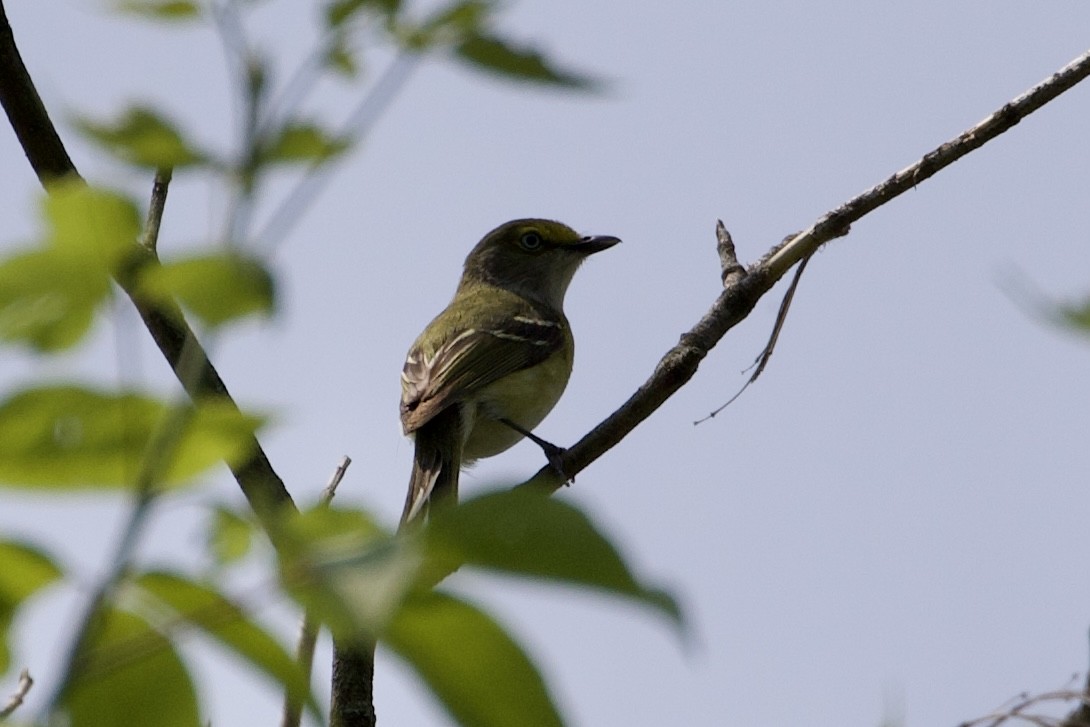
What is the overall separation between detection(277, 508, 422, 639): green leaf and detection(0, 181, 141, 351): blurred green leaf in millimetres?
194

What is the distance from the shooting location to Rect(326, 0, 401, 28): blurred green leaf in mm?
939

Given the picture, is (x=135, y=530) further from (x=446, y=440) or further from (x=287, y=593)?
(x=446, y=440)

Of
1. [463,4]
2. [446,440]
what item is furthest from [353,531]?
[446,440]

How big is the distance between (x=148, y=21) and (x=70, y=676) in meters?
0.54

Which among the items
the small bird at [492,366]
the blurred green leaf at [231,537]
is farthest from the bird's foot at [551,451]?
the blurred green leaf at [231,537]

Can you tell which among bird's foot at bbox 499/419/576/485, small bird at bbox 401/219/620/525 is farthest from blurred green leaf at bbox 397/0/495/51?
small bird at bbox 401/219/620/525

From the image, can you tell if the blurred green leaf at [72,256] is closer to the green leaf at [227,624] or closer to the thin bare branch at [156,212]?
the green leaf at [227,624]

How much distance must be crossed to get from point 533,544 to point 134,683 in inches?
15.2

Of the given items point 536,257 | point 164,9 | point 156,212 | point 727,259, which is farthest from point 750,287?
point 536,257

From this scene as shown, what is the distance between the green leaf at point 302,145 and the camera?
0.87 m

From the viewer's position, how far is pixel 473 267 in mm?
10227

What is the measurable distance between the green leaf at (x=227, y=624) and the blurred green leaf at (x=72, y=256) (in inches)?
7.5

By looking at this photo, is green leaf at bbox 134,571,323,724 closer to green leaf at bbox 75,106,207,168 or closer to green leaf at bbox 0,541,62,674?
→ green leaf at bbox 0,541,62,674

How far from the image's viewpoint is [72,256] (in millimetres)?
825
